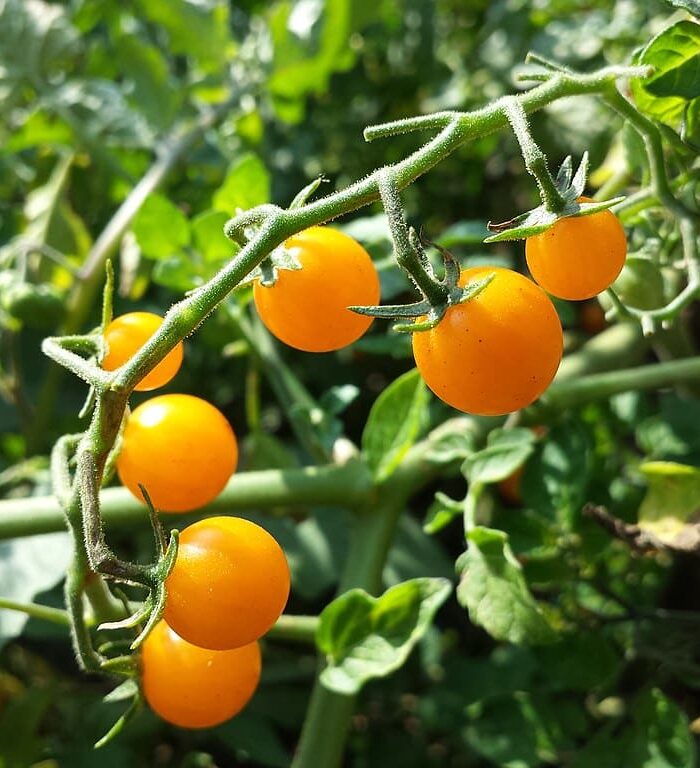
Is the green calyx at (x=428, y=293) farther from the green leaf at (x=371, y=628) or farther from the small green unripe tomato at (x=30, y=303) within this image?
the small green unripe tomato at (x=30, y=303)

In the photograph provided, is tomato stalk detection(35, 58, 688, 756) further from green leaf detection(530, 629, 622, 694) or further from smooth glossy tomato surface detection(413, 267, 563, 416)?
green leaf detection(530, 629, 622, 694)

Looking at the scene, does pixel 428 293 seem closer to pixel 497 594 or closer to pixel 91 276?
pixel 497 594

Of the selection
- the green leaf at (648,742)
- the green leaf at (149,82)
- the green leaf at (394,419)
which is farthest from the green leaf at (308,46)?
the green leaf at (648,742)

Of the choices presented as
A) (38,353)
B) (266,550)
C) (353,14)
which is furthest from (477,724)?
(353,14)

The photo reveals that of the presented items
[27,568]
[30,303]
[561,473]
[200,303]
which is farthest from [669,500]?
[30,303]

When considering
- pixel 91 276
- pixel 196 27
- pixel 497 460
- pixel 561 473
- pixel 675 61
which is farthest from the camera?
pixel 196 27

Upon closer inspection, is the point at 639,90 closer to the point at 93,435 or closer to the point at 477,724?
the point at 93,435

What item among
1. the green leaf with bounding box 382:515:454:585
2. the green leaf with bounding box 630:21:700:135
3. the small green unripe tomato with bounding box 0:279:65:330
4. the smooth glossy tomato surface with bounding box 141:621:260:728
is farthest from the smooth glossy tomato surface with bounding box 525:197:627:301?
the small green unripe tomato with bounding box 0:279:65:330
